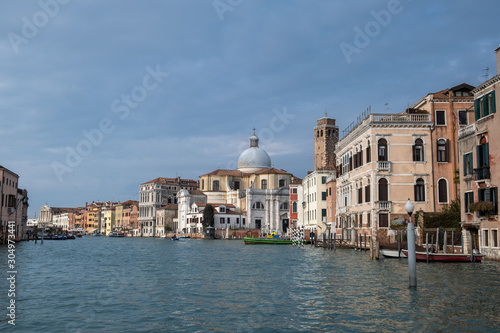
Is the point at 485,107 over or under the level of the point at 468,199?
over

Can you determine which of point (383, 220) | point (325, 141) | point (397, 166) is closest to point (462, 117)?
point (397, 166)

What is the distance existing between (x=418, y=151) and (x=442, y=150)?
1.58m

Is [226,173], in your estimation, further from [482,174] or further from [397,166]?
[482,174]

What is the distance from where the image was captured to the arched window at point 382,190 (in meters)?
35.2

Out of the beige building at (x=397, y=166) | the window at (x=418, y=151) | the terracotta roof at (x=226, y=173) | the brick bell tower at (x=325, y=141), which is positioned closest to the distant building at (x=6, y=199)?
the beige building at (x=397, y=166)

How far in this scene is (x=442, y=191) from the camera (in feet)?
114

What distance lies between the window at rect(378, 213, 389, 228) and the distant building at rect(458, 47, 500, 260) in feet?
25.7

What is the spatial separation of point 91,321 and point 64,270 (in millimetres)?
13423

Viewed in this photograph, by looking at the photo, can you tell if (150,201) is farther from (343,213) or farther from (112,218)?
(343,213)

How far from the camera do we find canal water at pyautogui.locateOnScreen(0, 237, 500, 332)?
36.4 ft

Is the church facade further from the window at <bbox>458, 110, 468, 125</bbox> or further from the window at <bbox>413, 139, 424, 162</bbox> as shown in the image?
the window at <bbox>458, 110, 468, 125</bbox>

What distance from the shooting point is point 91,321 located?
38.2 feet

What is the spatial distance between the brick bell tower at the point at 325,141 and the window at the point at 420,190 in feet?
159

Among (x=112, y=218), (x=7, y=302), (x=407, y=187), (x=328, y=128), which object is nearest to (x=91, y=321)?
(x=7, y=302)
